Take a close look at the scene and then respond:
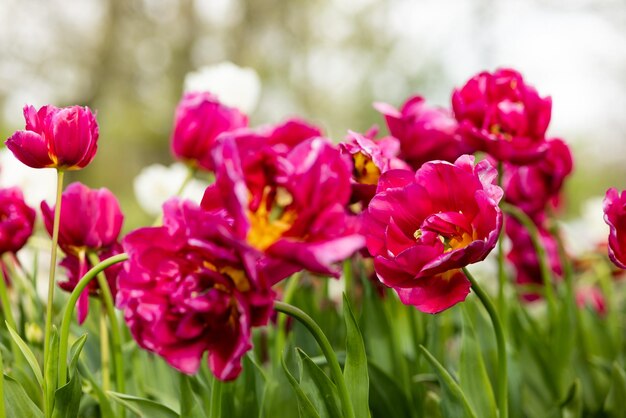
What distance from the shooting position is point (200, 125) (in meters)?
0.92

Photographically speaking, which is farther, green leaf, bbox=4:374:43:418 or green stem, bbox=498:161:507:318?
green stem, bbox=498:161:507:318

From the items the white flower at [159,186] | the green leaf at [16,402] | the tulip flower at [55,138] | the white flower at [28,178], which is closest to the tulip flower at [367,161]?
the tulip flower at [55,138]

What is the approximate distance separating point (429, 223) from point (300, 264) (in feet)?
0.51

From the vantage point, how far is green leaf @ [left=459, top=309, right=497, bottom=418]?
72cm

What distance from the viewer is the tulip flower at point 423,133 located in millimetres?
772

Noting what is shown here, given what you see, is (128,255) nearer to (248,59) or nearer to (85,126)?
(85,126)

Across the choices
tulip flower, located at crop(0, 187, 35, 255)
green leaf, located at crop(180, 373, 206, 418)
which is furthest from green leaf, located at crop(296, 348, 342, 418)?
tulip flower, located at crop(0, 187, 35, 255)

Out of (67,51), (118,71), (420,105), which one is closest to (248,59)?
(118,71)

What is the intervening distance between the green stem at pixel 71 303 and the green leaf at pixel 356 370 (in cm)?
20

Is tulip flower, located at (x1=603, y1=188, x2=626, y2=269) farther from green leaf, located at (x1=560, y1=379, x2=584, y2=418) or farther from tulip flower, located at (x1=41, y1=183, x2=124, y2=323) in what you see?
tulip flower, located at (x1=41, y1=183, x2=124, y2=323)

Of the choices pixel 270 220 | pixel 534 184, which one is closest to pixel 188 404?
pixel 270 220

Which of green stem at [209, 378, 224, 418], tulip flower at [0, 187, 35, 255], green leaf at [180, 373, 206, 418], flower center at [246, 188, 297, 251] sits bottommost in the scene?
green leaf at [180, 373, 206, 418]

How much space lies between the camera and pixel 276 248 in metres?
0.43

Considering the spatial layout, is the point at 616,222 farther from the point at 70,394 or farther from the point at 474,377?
the point at 70,394
